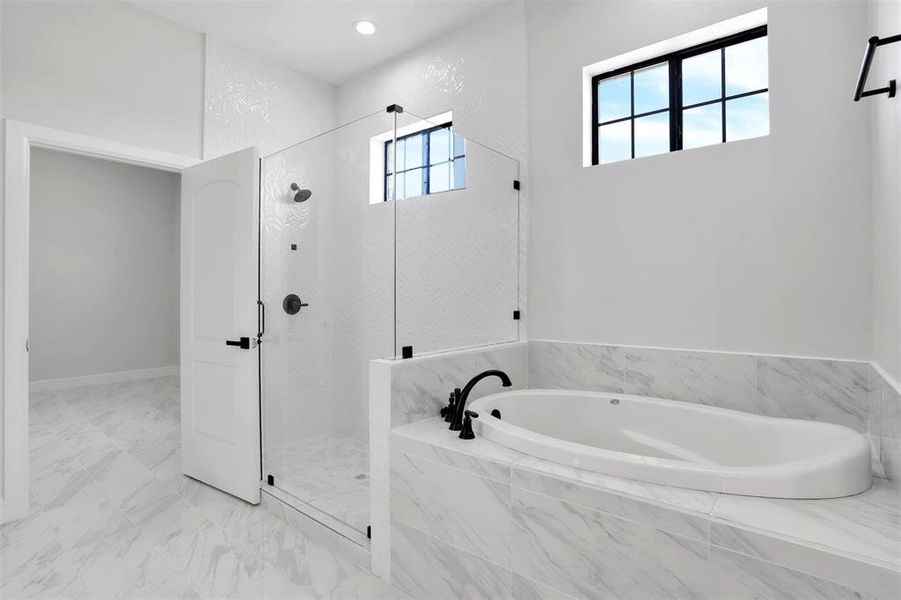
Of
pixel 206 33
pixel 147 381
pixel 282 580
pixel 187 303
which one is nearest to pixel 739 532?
pixel 282 580

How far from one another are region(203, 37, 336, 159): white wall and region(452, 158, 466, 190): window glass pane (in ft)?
5.54

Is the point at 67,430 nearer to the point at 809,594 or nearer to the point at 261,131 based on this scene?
the point at 261,131

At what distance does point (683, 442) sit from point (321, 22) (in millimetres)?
3146

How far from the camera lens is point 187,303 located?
288 centimetres

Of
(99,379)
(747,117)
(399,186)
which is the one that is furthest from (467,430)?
(99,379)

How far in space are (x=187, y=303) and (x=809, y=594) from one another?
3098mm

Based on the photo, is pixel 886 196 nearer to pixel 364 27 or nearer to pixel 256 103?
pixel 364 27

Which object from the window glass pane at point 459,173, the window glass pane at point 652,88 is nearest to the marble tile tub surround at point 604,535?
the window glass pane at point 459,173

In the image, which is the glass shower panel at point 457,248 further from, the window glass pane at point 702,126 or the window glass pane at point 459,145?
→ the window glass pane at point 702,126

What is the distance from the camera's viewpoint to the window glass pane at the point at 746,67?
211 centimetres

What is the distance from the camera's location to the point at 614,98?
2.57m

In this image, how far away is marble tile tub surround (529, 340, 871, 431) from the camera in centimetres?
186

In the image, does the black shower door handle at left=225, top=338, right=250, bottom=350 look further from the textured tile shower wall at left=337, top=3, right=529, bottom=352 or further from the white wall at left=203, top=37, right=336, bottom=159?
the white wall at left=203, top=37, right=336, bottom=159

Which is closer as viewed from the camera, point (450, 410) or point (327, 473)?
point (450, 410)
